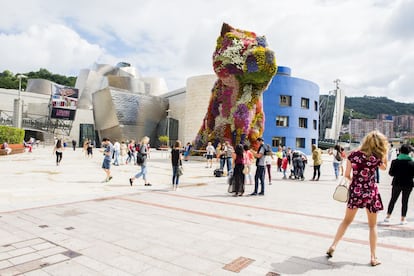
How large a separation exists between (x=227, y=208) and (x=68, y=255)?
3.72 meters

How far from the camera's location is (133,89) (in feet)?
200

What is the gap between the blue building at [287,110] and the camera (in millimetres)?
40344

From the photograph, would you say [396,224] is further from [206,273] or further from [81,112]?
[81,112]

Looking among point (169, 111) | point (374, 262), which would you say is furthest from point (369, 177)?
point (169, 111)

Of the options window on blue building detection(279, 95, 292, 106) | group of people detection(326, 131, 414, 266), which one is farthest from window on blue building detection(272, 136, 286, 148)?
group of people detection(326, 131, 414, 266)

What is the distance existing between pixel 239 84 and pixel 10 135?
1840cm

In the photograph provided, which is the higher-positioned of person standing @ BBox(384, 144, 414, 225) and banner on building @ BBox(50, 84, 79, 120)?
banner on building @ BBox(50, 84, 79, 120)

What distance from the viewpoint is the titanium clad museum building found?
40.7 metres

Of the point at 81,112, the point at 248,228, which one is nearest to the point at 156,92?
the point at 81,112

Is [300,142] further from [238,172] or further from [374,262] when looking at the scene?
[374,262]

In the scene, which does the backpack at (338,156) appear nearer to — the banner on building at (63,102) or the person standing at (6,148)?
the person standing at (6,148)

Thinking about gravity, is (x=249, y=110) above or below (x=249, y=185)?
above

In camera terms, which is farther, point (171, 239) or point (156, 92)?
point (156, 92)

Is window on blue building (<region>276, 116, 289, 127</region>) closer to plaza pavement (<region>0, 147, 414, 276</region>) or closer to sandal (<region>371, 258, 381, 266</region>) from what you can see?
plaza pavement (<region>0, 147, 414, 276</region>)
